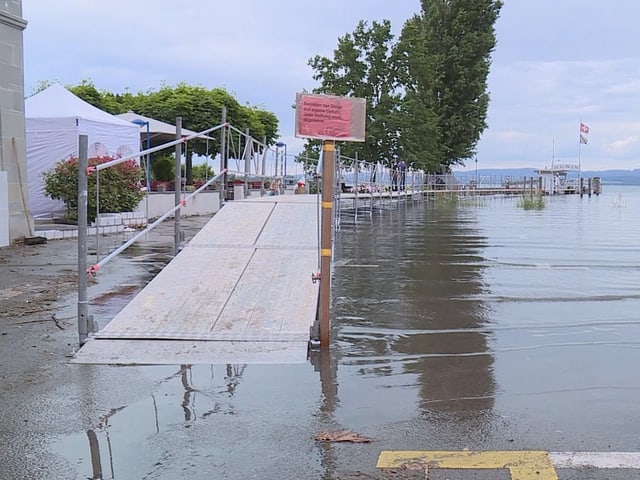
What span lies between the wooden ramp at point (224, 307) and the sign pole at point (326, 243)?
20 cm

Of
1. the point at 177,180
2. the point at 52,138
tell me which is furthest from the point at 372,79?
the point at 177,180

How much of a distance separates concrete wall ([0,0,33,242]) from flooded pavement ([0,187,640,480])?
20.3 ft

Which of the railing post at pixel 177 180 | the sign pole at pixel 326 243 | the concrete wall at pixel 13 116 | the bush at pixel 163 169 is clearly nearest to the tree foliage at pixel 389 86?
the bush at pixel 163 169

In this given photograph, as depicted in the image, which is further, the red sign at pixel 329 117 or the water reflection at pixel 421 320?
the red sign at pixel 329 117

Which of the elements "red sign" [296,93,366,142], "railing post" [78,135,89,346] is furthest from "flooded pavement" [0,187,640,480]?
"red sign" [296,93,366,142]

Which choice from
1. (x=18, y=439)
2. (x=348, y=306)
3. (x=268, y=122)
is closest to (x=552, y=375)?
(x=348, y=306)

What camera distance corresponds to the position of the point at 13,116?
13359mm

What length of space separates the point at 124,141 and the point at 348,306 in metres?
15.3

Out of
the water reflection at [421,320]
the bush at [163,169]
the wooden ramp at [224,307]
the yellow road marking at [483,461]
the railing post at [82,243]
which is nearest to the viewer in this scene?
the yellow road marking at [483,461]

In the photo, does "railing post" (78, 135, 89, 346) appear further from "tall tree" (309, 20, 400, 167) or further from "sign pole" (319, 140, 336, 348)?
"tall tree" (309, 20, 400, 167)

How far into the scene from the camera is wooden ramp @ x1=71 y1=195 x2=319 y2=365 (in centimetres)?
562

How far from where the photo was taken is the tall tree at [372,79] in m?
40.4

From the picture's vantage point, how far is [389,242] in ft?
46.5

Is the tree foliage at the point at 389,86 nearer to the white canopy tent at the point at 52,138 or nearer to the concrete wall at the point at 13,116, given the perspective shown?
the white canopy tent at the point at 52,138
